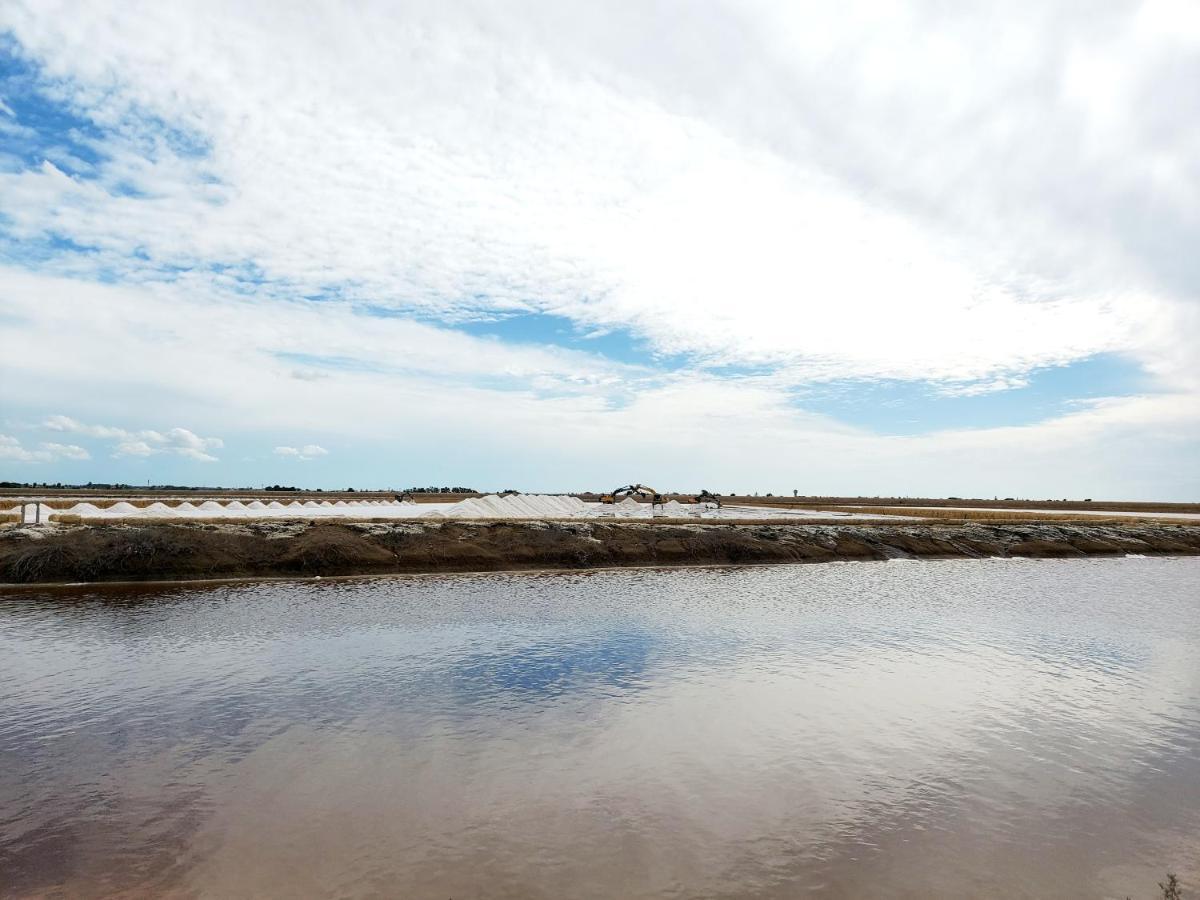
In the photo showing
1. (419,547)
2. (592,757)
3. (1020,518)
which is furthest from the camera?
(1020,518)

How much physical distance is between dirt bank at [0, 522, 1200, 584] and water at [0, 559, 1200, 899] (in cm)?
898

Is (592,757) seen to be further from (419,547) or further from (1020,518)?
(1020,518)

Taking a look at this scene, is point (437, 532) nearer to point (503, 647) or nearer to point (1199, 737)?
point (503, 647)

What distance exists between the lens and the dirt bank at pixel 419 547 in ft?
98.2

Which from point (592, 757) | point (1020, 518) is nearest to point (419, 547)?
point (592, 757)

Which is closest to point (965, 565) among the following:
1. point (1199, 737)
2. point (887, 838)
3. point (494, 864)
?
point (1199, 737)

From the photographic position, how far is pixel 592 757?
35.3 feet

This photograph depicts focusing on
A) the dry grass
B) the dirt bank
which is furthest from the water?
the dry grass

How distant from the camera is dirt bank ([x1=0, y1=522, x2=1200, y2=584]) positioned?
1179 inches

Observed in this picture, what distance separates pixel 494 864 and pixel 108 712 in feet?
31.2

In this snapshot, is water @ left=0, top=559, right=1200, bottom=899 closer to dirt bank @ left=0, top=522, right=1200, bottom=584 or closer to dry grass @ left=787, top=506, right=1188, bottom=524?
dirt bank @ left=0, top=522, right=1200, bottom=584

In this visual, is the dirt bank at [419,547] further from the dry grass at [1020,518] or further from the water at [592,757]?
the dry grass at [1020,518]

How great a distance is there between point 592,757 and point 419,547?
25.6 meters

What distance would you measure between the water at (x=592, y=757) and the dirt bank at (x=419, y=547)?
8.98 m
